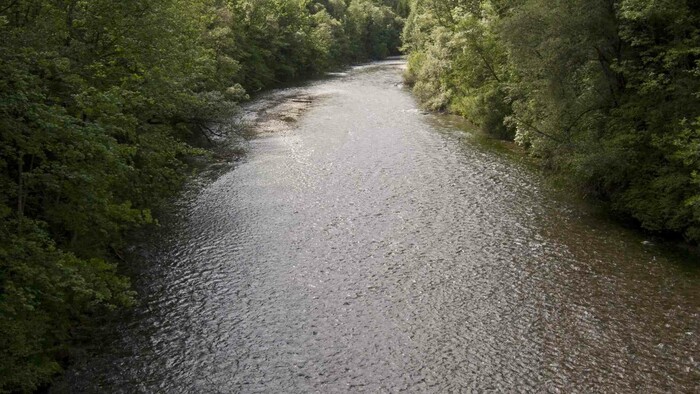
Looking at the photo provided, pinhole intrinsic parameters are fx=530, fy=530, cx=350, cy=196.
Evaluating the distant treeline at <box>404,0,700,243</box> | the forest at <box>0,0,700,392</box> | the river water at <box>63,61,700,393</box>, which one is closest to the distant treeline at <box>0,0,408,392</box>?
the forest at <box>0,0,700,392</box>

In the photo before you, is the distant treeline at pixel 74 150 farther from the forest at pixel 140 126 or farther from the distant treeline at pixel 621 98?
the distant treeline at pixel 621 98

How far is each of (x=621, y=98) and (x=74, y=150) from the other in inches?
780

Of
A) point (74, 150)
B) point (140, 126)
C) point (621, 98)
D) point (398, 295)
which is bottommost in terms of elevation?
point (398, 295)

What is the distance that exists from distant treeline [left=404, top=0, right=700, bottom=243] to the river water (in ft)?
5.49

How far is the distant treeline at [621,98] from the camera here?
1808 centimetres

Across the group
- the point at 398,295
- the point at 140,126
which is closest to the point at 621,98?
the point at 398,295

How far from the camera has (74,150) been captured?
1136 cm

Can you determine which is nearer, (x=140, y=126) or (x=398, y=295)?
(x=398, y=295)

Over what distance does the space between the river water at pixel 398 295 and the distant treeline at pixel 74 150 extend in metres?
1.64

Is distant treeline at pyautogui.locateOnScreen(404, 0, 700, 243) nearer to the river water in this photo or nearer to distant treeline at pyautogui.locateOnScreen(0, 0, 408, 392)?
the river water

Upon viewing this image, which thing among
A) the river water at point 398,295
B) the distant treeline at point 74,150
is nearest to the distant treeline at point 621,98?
the river water at point 398,295

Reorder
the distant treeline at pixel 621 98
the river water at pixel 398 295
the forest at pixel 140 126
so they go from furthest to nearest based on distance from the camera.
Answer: the distant treeline at pixel 621 98 → the river water at pixel 398 295 → the forest at pixel 140 126

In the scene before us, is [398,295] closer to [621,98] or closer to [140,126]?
[140,126]

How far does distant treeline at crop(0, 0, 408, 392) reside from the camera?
34.1 ft
